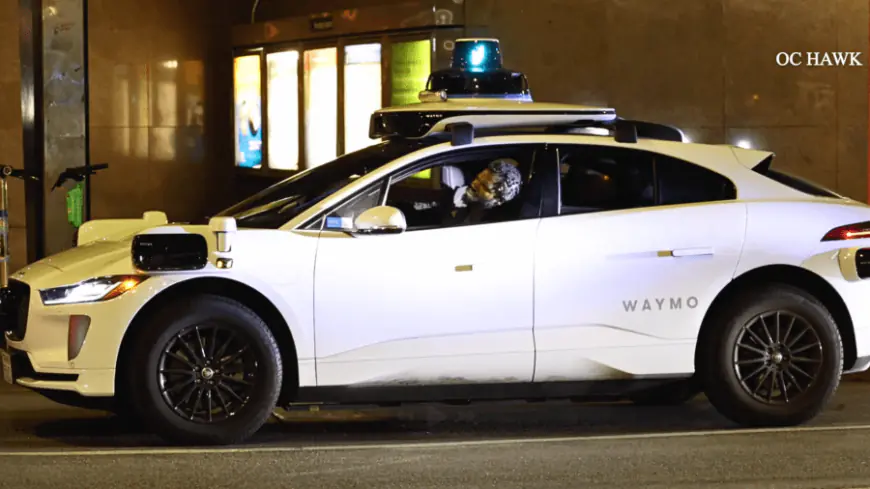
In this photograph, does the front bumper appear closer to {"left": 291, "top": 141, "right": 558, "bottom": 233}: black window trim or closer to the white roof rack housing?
{"left": 291, "top": 141, "right": 558, "bottom": 233}: black window trim

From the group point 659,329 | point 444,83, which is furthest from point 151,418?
point 444,83

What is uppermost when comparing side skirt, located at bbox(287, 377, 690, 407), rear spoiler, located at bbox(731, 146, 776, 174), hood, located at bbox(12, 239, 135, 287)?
rear spoiler, located at bbox(731, 146, 776, 174)

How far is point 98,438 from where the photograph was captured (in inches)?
317

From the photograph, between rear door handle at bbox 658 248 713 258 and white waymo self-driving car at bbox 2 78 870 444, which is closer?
white waymo self-driving car at bbox 2 78 870 444

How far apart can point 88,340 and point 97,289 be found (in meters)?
0.26

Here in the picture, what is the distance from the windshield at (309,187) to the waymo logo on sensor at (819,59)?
672 cm

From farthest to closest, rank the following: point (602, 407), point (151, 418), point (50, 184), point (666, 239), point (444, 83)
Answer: point (50, 184)
point (444, 83)
point (602, 407)
point (666, 239)
point (151, 418)

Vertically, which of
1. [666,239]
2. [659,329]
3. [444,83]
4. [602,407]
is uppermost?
[444,83]

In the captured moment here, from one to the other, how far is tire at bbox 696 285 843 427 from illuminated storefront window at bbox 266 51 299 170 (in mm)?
9487

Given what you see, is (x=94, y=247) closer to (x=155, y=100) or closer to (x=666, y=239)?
(x=666, y=239)

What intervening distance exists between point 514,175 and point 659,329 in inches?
46.0

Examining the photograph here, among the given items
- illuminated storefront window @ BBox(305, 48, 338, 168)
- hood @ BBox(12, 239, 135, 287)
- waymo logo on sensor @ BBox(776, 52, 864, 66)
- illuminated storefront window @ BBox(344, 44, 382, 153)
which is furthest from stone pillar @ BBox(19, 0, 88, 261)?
waymo logo on sensor @ BBox(776, 52, 864, 66)

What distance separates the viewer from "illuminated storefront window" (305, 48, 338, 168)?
53.1ft

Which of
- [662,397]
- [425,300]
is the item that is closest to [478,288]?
[425,300]
